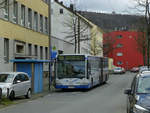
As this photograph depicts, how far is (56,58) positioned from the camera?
90.9 feet

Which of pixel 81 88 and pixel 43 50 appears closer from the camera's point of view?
pixel 81 88

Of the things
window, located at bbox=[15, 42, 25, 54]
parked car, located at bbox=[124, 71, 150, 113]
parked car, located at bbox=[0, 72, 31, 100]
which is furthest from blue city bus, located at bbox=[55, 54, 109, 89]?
parked car, located at bbox=[124, 71, 150, 113]

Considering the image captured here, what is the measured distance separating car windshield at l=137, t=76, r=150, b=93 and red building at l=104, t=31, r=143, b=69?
99.8 metres

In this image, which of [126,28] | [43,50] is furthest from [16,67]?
[126,28]

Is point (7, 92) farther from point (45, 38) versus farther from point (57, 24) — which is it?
point (57, 24)

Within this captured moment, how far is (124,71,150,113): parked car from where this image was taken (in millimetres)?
8773

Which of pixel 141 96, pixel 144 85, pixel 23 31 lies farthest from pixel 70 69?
pixel 141 96

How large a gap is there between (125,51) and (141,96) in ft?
344

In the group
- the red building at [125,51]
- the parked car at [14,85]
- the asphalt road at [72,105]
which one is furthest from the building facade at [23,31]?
the red building at [125,51]

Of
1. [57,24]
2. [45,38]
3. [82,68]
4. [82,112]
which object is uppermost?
[57,24]

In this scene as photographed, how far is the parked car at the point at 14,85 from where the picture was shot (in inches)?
747

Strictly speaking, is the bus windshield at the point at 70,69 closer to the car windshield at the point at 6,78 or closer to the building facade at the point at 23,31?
the building facade at the point at 23,31

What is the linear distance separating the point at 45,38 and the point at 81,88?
14.3 meters

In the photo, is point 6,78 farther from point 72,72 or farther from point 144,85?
point 144,85
